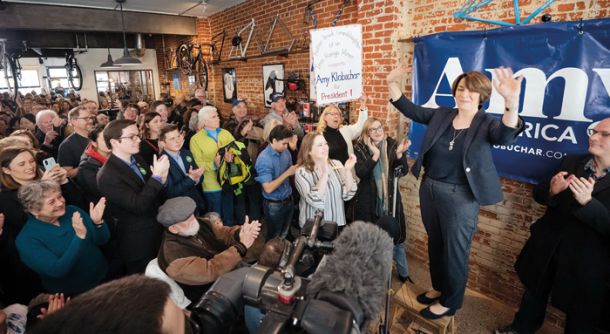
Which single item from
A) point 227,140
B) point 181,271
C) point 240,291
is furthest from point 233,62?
point 240,291

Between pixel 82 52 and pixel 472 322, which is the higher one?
pixel 82 52

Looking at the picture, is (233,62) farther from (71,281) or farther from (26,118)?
(71,281)

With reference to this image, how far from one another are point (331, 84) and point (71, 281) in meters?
2.29

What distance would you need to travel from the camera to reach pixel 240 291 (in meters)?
0.98

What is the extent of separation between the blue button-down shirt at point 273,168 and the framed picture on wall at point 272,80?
231 centimetres

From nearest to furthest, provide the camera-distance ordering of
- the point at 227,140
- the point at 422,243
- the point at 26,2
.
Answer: the point at 422,243 < the point at 227,140 < the point at 26,2

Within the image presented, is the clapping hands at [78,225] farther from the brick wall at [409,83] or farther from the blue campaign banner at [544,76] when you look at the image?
the blue campaign banner at [544,76]

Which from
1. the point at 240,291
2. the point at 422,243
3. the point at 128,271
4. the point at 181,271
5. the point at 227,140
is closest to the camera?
the point at 240,291

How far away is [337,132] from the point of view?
3.58 metres

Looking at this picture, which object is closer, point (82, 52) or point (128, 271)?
point (128, 271)

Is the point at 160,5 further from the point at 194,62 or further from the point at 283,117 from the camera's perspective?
the point at 283,117

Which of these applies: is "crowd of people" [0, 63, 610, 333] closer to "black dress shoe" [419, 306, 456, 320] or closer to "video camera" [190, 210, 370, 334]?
"black dress shoe" [419, 306, 456, 320]

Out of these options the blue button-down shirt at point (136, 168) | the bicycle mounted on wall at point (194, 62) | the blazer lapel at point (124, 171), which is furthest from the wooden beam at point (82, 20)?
the blazer lapel at point (124, 171)

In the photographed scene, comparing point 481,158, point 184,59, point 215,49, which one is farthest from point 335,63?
point 184,59
